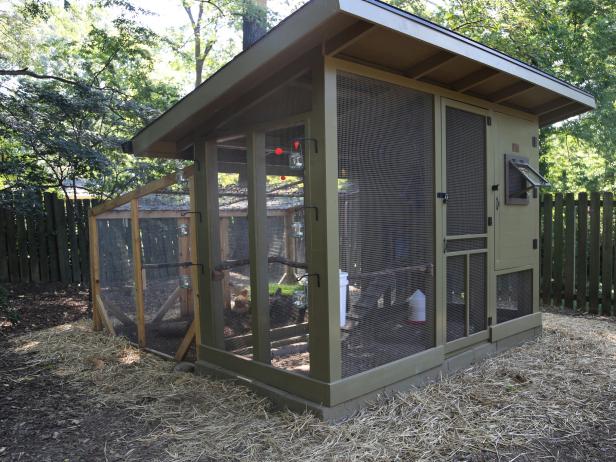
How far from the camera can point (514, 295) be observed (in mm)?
4398

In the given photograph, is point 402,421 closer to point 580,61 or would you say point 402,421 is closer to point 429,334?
point 429,334

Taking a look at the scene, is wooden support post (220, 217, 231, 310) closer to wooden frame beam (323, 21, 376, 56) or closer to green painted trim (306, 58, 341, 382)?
green painted trim (306, 58, 341, 382)

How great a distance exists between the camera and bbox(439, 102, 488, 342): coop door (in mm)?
3518

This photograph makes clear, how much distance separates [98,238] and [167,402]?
2.66 metres

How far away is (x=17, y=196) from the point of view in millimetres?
6695

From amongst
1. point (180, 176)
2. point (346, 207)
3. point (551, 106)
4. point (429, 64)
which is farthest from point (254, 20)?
point (346, 207)

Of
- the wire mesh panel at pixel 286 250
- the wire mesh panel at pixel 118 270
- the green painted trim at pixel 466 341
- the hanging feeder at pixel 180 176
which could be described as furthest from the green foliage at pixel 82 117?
the green painted trim at pixel 466 341

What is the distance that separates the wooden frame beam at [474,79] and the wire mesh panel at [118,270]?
328 cm

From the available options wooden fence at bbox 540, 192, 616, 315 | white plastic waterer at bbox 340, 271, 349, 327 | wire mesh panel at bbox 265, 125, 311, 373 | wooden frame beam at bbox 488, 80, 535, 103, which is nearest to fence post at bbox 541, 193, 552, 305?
wooden fence at bbox 540, 192, 616, 315

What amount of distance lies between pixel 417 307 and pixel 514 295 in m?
1.66

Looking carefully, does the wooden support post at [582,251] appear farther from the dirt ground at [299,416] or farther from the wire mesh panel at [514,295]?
the wire mesh panel at [514,295]

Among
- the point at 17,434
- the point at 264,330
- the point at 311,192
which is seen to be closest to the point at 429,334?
the point at 264,330

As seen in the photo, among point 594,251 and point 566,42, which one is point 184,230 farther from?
point 566,42

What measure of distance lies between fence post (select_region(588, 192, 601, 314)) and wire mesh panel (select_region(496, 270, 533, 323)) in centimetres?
191
